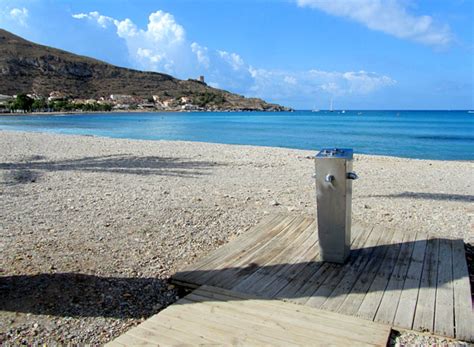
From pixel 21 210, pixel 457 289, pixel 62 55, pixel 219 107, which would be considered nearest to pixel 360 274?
pixel 457 289

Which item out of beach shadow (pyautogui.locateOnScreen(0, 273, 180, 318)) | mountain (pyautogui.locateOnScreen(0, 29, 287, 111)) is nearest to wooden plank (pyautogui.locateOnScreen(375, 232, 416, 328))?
beach shadow (pyautogui.locateOnScreen(0, 273, 180, 318))

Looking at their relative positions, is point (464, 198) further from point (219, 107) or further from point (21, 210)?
point (219, 107)

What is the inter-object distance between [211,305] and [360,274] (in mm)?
1610

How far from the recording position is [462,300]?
369cm

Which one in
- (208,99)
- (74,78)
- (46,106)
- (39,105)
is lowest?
(46,106)

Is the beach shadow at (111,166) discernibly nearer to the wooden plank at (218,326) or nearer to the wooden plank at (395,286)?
the wooden plank at (395,286)

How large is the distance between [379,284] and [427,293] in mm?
422

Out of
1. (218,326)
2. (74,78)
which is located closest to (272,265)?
(218,326)

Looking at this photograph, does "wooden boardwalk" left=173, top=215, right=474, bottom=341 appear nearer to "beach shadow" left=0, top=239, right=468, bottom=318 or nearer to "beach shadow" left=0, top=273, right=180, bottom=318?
"beach shadow" left=0, top=239, right=468, bottom=318

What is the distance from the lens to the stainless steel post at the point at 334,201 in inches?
172

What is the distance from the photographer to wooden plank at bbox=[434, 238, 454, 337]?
3.27m

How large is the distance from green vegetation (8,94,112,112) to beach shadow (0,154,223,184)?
3453 inches

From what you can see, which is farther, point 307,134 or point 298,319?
point 307,134

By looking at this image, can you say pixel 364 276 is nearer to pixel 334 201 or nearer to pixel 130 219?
pixel 334 201
